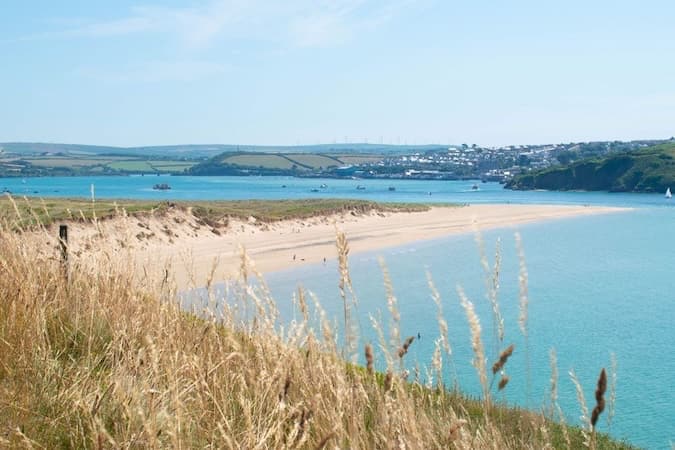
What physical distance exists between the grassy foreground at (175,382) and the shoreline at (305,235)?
52.3 feet

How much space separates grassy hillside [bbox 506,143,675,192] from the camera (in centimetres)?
10588

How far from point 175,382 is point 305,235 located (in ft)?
129

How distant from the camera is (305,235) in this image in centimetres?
4197

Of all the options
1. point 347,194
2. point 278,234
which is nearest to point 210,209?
point 278,234

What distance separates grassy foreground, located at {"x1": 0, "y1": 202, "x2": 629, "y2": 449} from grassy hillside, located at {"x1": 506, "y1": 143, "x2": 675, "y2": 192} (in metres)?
106

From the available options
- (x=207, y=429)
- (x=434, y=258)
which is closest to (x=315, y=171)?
(x=434, y=258)

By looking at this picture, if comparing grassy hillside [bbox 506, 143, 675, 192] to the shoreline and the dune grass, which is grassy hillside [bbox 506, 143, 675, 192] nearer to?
the shoreline

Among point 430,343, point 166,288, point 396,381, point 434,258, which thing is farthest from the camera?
point 434,258

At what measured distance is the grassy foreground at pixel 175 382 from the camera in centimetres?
283

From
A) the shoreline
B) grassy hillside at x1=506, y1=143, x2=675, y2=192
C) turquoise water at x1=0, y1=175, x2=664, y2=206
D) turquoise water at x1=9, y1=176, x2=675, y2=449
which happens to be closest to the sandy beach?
the shoreline

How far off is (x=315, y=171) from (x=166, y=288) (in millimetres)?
193333

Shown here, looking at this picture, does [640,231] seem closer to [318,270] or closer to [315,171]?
[318,270]

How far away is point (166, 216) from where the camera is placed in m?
36.1

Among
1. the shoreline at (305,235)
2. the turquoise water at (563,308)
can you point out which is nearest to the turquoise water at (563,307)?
the turquoise water at (563,308)
